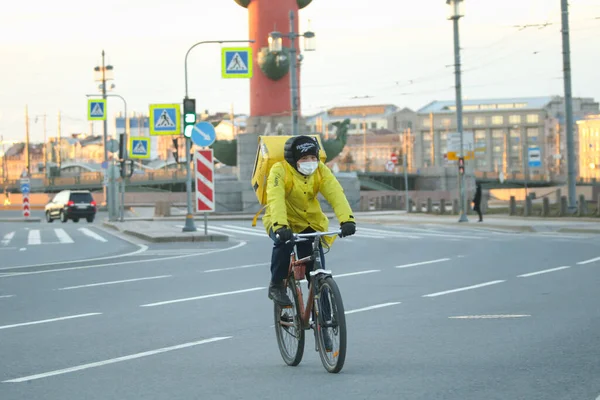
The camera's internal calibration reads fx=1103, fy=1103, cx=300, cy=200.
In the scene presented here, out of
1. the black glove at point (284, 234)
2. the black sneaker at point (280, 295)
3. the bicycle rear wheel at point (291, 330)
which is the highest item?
the black glove at point (284, 234)

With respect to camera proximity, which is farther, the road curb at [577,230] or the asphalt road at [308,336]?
the road curb at [577,230]

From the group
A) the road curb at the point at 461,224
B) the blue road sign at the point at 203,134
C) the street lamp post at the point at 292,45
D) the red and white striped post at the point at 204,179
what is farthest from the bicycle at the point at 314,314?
the street lamp post at the point at 292,45

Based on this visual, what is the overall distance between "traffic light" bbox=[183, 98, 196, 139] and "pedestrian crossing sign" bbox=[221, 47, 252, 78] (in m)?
4.78

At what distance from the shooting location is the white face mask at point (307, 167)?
24.5ft

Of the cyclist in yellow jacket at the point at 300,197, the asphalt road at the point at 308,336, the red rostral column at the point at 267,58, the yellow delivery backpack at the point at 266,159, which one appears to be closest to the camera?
the asphalt road at the point at 308,336

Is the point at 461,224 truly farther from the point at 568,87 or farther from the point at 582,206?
the point at 568,87

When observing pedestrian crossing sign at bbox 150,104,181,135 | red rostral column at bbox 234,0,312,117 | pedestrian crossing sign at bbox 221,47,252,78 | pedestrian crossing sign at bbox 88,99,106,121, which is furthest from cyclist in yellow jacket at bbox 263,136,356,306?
red rostral column at bbox 234,0,312,117

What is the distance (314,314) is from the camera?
734 cm

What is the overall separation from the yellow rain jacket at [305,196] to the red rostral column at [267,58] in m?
47.3

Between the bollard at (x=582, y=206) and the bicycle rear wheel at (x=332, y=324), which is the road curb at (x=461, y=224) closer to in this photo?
the bollard at (x=582, y=206)

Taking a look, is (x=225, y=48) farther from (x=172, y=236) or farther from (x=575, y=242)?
(x=575, y=242)

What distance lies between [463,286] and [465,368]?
6770 millimetres

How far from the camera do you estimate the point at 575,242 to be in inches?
982

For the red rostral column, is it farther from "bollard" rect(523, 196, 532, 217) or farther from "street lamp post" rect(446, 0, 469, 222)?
"bollard" rect(523, 196, 532, 217)
